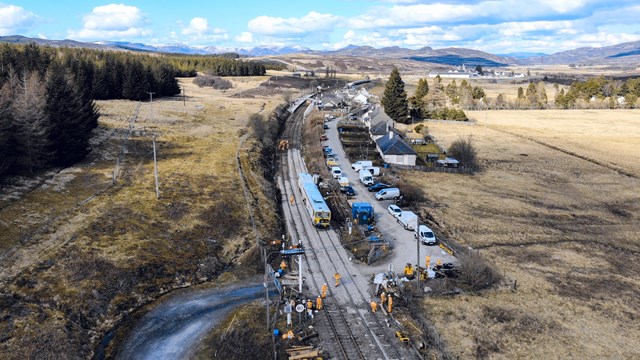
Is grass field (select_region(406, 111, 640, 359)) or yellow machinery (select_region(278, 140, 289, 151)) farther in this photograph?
yellow machinery (select_region(278, 140, 289, 151))

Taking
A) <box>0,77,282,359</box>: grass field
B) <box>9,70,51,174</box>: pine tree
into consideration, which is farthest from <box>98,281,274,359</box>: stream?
<box>9,70,51,174</box>: pine tree

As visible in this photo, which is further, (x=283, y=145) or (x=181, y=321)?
(x=283, y=145)

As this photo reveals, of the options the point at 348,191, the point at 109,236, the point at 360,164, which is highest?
the point at 360,164

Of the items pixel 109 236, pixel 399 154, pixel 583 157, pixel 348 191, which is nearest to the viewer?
pixel 109 236

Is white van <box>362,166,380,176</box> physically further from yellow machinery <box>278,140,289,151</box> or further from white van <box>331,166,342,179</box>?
yellow machinery <box>278,140,289,151</box>

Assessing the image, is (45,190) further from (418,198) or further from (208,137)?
(418,198)

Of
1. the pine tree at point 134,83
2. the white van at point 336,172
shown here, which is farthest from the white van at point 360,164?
the pine tree at point 134,83

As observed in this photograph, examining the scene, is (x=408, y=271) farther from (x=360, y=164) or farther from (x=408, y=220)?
(x=360, y=164)

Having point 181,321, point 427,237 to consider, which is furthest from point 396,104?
point 181,321

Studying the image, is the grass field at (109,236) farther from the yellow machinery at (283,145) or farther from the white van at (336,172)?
the yellow machinery at (283,145)
